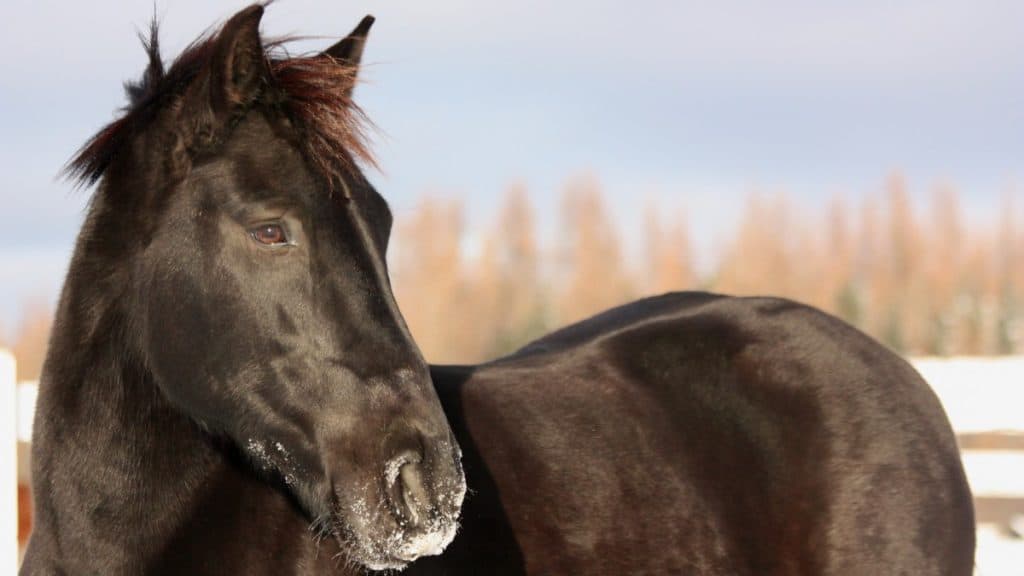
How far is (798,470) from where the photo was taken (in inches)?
154

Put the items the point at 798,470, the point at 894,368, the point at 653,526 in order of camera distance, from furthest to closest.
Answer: the point at 894,368
the point at 798,470
the point at 653,526

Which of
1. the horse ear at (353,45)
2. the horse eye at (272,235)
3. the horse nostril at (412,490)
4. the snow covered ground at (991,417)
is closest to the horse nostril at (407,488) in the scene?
the horse nostril at (412,490)

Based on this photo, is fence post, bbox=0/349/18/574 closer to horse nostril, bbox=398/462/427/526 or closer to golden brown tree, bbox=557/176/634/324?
horse nostril, bbox=398/462/427/526

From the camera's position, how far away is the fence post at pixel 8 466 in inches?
179

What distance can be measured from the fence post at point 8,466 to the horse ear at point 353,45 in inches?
83.7

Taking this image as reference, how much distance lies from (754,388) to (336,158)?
1.85 metres

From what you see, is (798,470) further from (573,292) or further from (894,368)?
(573,292)

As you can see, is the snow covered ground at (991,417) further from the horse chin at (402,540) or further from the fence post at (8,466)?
the horse chin at (402,540)

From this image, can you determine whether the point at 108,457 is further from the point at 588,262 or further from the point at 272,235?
the point at 588,262

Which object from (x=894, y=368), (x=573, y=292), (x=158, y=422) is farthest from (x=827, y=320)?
(x=573, y=292)

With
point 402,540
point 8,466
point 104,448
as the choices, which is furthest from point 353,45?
point 8,466

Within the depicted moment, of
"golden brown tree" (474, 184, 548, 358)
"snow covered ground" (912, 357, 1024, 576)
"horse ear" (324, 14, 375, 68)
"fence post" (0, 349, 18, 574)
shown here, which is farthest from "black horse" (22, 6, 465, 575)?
"golden brown tree" (474, 184, 548, 358)

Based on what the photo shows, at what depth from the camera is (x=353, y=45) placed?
327cm

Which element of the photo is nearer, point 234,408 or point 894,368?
point 234,408
